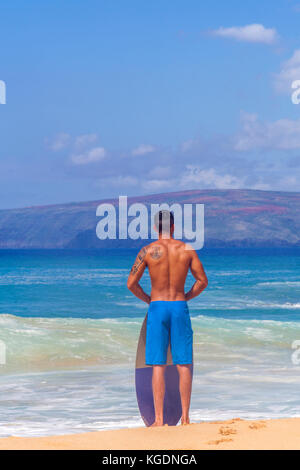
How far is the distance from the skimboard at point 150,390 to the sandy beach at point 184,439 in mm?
288

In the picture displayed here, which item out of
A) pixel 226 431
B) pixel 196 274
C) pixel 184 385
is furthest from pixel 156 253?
→ pixel 226 431

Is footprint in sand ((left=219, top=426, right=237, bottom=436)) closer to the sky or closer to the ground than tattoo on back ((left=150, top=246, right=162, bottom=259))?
closer to the ground

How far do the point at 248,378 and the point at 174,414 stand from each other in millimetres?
4202

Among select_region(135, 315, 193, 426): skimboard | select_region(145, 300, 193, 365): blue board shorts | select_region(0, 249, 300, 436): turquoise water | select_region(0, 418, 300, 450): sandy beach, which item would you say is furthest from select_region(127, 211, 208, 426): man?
select_region(0, 249, 300, 436): turquoise water

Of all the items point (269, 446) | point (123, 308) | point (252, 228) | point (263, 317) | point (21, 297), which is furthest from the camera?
point (252, 228)

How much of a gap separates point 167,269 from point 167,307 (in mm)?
316

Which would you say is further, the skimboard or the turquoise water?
the turquoise water

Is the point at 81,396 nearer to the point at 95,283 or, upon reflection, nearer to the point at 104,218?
the point at 95,283

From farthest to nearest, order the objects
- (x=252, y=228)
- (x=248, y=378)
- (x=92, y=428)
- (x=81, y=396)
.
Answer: (x=252, y=228) < (x=248, y=378) < (x=81, y=396) < (x=92, y=428)

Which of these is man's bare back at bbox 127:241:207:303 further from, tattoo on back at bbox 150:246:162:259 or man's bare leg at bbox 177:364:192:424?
man's bare leg at bbox 177:364:192:424

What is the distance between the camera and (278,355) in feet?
40.3

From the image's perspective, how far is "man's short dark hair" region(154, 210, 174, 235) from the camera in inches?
219

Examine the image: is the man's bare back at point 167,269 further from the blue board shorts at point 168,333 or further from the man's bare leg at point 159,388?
the man's bare leg at point 159,388

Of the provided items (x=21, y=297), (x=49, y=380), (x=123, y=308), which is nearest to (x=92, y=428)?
(x=49, y=380)
